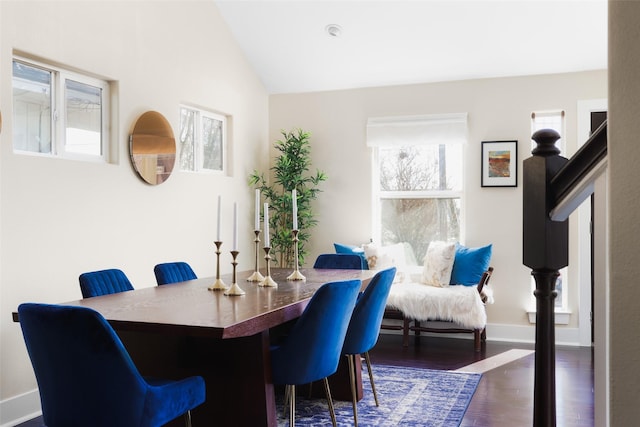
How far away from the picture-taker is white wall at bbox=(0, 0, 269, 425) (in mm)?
3529

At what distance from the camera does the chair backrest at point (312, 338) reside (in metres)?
2.61

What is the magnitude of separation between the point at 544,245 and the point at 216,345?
176cm

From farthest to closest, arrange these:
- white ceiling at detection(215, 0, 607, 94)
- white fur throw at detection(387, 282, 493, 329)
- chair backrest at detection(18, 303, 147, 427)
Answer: white fur throw at detection(387, 282, 493, 329), white ceiling at detection(215, 0, 607, 94), chair backrest at detection(18, 303, 147, 427)

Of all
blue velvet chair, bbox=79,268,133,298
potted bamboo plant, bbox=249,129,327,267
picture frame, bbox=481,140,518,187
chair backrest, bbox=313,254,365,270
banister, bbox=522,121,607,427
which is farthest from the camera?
potted bamboo plant, bbox=249,129,327,267

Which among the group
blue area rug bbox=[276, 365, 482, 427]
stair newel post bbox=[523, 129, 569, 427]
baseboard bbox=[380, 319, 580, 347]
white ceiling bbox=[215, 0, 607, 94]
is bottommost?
Result: blue area rug bbox=[276, 365, 482, 427]

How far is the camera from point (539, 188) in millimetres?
1277

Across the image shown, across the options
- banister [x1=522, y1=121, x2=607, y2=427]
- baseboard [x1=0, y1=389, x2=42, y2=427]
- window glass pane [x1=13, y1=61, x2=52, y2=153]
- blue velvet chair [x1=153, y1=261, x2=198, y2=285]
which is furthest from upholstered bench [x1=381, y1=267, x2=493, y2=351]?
banister [x1=522, y1=121, x2=607, y2=427]

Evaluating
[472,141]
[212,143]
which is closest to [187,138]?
[212,143]

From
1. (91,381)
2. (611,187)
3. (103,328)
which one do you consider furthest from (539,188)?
(91,381)

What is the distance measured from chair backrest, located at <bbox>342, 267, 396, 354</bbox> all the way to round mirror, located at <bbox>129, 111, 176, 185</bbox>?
2.20 metres

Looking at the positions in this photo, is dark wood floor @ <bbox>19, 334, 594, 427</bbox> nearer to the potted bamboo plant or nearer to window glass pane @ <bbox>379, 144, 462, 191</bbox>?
the potted bamboo plant

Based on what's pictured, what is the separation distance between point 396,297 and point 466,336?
37.5 inches

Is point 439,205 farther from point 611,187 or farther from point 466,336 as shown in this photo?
point 611,187

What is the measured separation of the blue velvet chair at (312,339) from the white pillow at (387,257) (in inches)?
125
